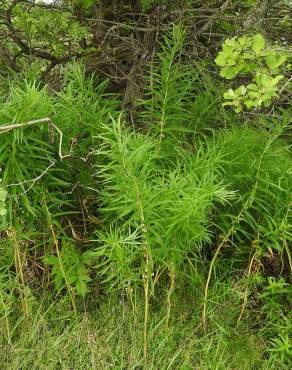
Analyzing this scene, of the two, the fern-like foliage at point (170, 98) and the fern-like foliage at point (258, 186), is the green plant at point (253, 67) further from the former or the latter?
the fern-like foliage at point (170, 98)

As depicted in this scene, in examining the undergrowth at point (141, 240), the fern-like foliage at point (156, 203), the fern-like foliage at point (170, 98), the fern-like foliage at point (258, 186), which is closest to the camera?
the fern-like foliage at point (156, 203)

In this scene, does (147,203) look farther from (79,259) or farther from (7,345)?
(7,345)

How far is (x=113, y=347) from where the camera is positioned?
8.64ft

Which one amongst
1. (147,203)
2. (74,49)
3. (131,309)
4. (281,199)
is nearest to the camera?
(147,203)

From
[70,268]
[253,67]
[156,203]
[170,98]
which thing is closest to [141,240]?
[156,203]

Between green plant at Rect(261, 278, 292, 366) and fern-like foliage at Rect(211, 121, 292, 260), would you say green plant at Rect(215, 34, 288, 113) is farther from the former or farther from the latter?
green plant at Rect(261, 278, 292, 366)

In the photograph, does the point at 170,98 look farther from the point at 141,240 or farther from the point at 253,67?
the point at 141,240

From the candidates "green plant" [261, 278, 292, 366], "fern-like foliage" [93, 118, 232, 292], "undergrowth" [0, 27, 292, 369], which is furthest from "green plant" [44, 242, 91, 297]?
"green plant" [261, 278, 292, 366]

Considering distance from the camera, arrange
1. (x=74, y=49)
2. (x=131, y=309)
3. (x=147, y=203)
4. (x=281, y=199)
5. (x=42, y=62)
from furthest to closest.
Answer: (x=42, y=62)
(x=74, y=49)
(x=131, y=309)
(x=281, y=199)
(x=147, y=203)

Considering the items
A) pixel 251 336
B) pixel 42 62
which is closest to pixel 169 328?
pixel 251 336

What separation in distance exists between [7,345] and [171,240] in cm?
106

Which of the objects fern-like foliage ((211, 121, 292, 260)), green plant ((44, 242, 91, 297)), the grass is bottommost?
the grass

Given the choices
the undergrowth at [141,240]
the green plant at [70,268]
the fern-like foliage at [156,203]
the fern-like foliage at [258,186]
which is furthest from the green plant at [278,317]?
the green plant at [70,268]

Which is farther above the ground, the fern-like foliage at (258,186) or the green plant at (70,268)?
the fern-like foliage at (258,186)
